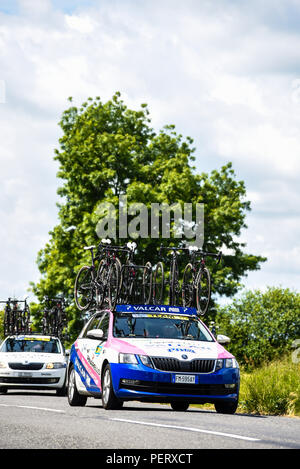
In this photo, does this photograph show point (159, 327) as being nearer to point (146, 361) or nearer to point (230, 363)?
point (146, 361)

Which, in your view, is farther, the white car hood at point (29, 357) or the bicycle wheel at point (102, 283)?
the bicycle wheel at point (102, 283)

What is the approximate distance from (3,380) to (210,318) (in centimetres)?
1869

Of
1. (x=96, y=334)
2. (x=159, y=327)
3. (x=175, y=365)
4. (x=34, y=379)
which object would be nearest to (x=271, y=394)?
(x=159, y=327)

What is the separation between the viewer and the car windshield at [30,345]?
24.0 metres

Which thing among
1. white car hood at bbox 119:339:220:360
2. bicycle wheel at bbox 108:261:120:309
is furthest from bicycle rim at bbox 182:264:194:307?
white car hood at bbox 119:339:220:360

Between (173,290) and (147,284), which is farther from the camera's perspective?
(147,284)

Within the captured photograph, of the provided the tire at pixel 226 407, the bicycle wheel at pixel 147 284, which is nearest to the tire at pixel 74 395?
the tire at pixel 226 407

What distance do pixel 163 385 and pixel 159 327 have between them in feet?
4.92

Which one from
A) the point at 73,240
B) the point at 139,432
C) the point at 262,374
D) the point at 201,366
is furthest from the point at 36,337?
the point at 73,240

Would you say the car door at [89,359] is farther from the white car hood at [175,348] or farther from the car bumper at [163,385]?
the white car hood at [175,348]

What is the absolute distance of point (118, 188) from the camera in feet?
142

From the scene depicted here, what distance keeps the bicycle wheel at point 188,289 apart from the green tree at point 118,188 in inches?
695

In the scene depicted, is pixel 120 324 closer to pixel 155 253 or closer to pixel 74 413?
pixel 74 413

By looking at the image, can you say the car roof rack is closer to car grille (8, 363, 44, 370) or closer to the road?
the road
